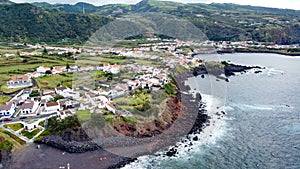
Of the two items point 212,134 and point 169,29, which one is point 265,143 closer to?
point 212,134

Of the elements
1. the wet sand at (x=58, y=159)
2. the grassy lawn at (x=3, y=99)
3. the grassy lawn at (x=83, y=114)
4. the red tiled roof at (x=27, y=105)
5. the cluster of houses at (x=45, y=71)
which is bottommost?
the wet sand at (x=58, y=159)

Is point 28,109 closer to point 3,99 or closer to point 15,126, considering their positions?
point 15,126

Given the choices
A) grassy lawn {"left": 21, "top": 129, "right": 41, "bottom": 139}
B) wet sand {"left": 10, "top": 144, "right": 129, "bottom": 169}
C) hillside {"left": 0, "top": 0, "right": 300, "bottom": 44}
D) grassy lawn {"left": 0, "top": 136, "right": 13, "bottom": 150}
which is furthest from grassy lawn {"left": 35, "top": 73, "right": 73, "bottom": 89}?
hillside {"left": 0, "top": 0, "right": 300, "bottom": 44}

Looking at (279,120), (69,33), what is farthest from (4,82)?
(69,33)

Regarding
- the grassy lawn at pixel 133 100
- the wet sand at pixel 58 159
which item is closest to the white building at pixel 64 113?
the wet sand at pixel 58 159

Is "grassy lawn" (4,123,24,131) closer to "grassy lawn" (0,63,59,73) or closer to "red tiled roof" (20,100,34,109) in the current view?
"red tiled roof" (20,100,34,109)

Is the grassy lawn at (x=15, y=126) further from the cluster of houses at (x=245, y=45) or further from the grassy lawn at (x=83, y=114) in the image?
the cluster of houses at (x=245, y=45)
